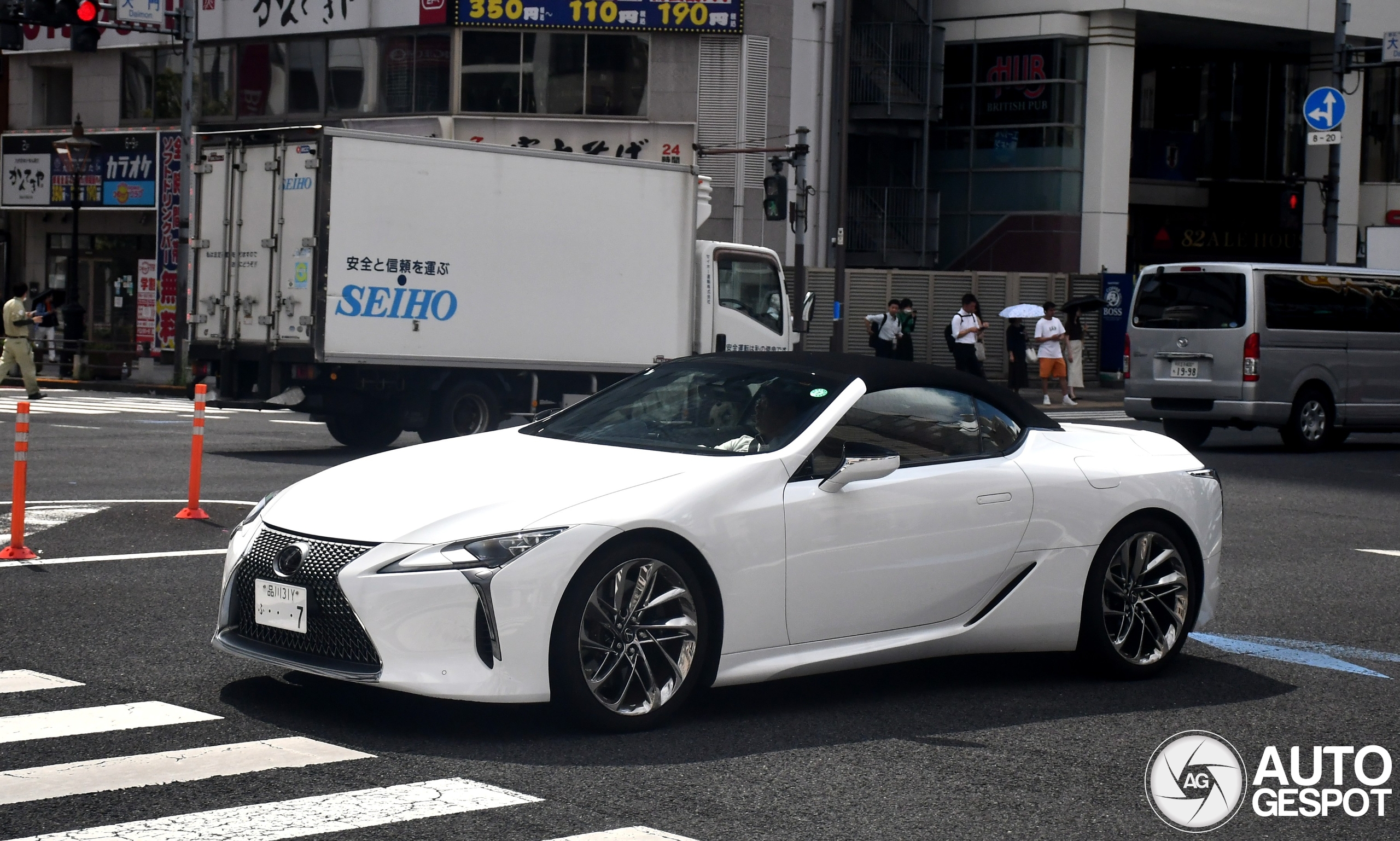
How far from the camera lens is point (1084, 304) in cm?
3503

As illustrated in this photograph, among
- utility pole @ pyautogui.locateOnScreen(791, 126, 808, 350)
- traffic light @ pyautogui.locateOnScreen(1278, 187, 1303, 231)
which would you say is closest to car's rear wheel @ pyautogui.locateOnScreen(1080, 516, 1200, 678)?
utility pole @ pyautogui.locateOnScreen(791, 126, 808, 350)

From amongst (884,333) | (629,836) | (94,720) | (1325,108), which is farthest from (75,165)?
(629,836)

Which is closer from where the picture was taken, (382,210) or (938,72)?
(382,210)

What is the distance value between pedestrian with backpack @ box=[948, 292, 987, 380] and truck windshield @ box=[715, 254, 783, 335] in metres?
7.99

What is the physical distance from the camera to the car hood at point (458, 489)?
573 cm

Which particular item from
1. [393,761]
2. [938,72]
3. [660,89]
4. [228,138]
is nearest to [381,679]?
[393,761]

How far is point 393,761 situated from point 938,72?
36.2 m

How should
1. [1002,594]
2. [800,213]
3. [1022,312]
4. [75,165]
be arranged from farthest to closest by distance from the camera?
[75,165], [1022,312], [800,213], [1002,594]

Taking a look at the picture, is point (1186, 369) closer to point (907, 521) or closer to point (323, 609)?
point (907, 521)

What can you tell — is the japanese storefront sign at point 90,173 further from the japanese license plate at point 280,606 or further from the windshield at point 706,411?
the japanese license plate at point 280,606

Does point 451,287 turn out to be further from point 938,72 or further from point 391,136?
point 938,72

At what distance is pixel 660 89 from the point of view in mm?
35250

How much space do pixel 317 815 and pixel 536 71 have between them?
31443 millimetres

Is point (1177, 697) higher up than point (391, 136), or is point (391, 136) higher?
point (391, 136)
